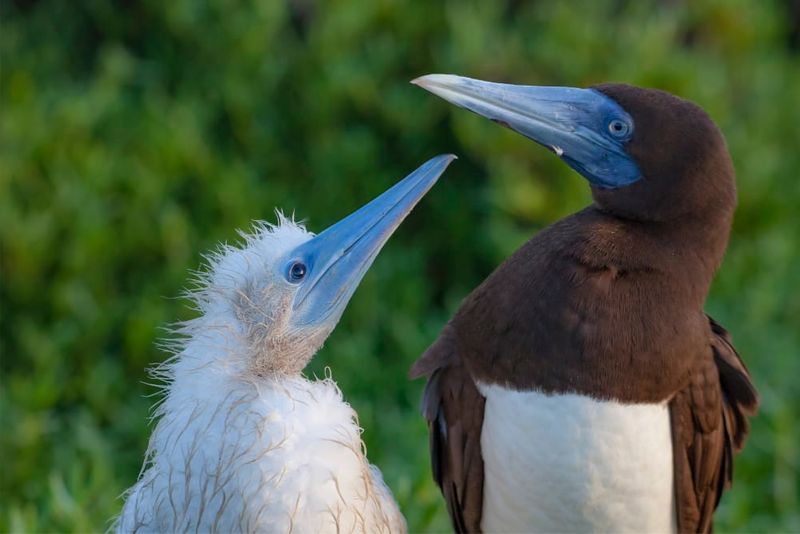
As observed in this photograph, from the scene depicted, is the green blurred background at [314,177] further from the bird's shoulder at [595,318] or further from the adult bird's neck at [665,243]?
the adult bird's neck at [665,243]

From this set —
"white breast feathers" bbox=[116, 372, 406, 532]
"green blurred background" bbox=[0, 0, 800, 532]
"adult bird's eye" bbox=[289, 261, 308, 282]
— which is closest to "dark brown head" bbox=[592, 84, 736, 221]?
"adult bird's eye" bbox=[289, 261, 308, 282]

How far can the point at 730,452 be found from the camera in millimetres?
3227

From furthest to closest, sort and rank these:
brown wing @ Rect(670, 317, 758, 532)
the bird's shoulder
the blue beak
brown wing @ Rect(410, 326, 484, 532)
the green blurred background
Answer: the green blurred background → brown wing @ Rect(410, 326, 484, 532) → brown wing @ Rect(670, 317, 758, 532) → the bird's shoulder → the blue beak

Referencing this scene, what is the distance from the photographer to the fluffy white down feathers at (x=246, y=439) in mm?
2479

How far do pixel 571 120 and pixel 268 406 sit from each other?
1035 millimetres

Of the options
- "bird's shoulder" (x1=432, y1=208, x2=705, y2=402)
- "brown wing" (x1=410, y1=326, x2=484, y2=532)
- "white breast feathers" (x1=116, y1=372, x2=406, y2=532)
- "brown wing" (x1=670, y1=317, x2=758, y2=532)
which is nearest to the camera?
"white breast feathers" (x1=116, y1=372, x2=406, y2=532)

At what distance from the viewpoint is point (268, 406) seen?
2.55 metres

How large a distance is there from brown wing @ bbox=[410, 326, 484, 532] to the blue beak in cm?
54

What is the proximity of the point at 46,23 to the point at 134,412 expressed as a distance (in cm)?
278

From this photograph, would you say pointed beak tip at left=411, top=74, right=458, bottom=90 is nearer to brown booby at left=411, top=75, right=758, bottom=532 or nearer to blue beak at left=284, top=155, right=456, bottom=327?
brown booby at left=411, top=75, right=758, bottom=532

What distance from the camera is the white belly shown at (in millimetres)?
2857

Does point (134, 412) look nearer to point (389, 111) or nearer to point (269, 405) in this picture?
point (389, 111)

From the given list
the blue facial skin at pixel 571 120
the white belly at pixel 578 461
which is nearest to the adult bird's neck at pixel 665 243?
the blue facial skin at pixel 571 120

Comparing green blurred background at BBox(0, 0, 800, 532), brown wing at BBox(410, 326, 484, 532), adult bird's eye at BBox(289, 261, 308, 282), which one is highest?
adult bird's eye at BBox(289, 261, 308, 282)
